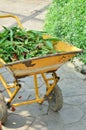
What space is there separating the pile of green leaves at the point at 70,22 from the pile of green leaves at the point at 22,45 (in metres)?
2.06

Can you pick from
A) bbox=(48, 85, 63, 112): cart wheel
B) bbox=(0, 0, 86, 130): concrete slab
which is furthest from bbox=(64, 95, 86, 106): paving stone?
bbox=(48, 85, 63, 112): cart wheel

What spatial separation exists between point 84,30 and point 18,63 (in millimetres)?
2833

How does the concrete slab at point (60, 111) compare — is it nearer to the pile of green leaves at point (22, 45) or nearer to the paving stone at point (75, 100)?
the paving stone at point (75, 100)

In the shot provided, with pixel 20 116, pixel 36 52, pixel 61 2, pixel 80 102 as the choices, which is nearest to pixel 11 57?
pixel 36 52

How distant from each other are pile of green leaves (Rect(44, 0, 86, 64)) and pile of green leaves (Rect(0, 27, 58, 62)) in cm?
206

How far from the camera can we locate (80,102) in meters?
5.35

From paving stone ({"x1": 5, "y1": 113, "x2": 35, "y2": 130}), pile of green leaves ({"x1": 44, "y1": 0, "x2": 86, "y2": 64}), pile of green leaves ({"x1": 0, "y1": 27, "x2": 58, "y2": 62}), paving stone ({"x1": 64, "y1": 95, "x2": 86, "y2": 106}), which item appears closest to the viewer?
pile of green leaves ({"x1": 0, "y1": 27, "x2": 58, "y2": 62})

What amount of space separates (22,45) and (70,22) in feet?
8.71

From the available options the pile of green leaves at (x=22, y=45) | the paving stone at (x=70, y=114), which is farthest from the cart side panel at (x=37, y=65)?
the paving stone at (x=70, y=114)

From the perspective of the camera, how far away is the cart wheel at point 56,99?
489 cm

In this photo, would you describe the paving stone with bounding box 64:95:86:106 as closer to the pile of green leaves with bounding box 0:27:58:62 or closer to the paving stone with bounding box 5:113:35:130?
the paving stone with bounding box 5:113:35:130

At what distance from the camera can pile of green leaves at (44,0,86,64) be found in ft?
21.5

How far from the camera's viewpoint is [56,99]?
490 cm

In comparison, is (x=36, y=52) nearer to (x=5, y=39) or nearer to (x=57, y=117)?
Answer: (x=5, y=39)
